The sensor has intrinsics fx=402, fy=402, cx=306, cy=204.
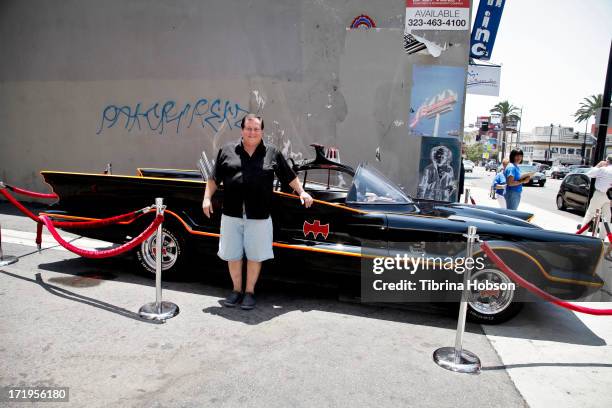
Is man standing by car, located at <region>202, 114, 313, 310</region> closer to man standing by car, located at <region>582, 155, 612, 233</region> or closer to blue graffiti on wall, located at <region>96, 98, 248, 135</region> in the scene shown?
blue graffiti on wall, located at <region>96, 98, 248, 135</region>

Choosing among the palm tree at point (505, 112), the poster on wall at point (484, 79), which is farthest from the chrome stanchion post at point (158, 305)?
the palm tree at point (505, 112)

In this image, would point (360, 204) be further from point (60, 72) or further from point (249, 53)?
point (60, 72)

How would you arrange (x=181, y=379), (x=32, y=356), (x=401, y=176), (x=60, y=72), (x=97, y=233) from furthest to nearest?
(x=60, y=72), (x=401, y=176), (x=97, y=233), (x=32, y=356), (x=181, y=379)

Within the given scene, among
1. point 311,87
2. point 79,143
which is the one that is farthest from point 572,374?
point 79,143

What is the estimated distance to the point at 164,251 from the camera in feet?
14.5

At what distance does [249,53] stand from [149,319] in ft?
19.4

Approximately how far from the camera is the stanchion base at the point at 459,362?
2904 mm

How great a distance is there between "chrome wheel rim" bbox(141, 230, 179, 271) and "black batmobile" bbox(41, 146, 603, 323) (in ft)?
0.04

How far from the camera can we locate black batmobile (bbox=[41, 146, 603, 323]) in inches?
140

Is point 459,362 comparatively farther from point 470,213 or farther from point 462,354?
point 470,213

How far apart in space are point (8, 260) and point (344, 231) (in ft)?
13.4

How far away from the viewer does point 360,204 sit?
3.96m

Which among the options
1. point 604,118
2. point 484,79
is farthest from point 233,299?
point 604,118

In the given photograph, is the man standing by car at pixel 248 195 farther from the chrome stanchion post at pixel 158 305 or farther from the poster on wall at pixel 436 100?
the poster on wall at pixel 436 100
